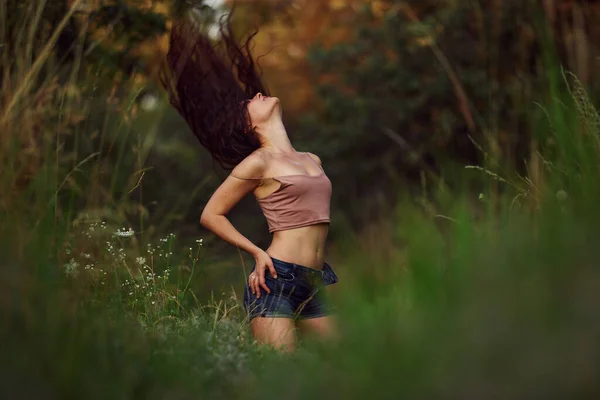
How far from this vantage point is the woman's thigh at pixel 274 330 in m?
3.79

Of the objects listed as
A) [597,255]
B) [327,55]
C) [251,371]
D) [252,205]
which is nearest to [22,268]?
[251,371]

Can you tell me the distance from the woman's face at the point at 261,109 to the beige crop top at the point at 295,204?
0.37 metres

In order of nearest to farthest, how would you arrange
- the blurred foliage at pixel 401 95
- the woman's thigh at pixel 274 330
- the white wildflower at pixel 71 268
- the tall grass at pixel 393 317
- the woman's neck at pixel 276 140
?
the tall grass at pixel 393 317
the white wildflower at pixel 71 268
the woman's thigh at pixel 274 330
the woman's neck at pixel 276 140
the blurred foliage at pixel 401 95

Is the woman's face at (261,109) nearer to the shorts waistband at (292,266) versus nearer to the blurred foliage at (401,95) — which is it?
the shorts waistband at (292,266)

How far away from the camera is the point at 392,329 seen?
2109 mm

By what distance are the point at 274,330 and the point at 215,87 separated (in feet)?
4.50

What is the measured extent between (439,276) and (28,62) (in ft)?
6.94

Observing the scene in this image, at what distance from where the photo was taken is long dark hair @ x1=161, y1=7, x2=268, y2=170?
4527 mm

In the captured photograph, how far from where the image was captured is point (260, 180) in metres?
4.31

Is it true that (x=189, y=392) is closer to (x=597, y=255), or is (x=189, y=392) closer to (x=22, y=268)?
(x=22, y=268)

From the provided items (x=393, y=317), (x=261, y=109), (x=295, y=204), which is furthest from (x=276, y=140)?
(x=393, y=317)

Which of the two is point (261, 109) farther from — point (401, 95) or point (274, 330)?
point (401, 95)

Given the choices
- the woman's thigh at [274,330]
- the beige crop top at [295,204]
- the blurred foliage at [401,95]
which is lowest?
the blurred foliage at [401,95]

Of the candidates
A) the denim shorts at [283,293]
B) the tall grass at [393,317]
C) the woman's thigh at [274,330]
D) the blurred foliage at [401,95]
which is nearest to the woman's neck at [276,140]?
the denim shorts at [283,293]
